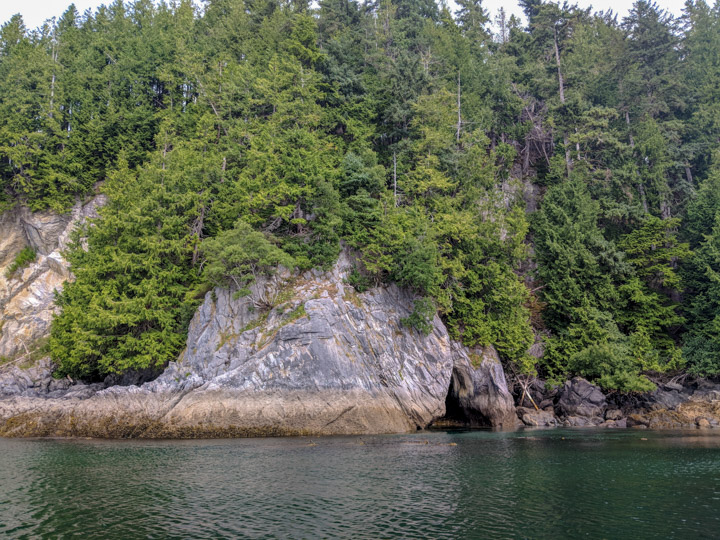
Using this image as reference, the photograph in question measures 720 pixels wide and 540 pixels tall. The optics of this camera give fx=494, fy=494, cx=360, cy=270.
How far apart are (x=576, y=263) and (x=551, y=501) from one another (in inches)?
1340

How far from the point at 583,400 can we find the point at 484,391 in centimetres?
840

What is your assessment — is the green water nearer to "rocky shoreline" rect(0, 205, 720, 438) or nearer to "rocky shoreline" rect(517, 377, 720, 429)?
"rocky shoreline" rect(0, 205, 720, 438)

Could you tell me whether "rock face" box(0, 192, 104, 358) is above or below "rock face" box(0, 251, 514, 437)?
above

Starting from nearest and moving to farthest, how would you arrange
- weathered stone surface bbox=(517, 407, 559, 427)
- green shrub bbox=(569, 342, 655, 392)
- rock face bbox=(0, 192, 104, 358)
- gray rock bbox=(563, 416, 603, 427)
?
gray rock bbox=(563, 416, 603, 427) < green shrub bbox=(569, 342, 655, 392) < weathered stone surface bbox=(517, 407, 559, 427) < rock face bbox=(0, 192, 104, 358)

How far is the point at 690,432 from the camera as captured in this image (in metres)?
33.9

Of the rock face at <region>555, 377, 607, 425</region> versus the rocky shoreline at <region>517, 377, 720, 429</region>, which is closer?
the rocky shoreline at <region>517, 377, 720, 429</region>

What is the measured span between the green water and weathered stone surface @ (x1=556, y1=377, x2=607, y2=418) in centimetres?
1376

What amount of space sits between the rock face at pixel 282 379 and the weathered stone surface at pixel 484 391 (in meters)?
0.46

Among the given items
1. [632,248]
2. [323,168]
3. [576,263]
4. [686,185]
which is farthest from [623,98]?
[323,168]

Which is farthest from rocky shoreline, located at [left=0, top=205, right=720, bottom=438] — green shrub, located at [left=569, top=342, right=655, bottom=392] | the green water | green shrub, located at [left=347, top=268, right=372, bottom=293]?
the green water

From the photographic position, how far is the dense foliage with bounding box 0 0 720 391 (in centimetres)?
3919

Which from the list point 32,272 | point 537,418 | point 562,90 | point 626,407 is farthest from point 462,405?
point 32,272

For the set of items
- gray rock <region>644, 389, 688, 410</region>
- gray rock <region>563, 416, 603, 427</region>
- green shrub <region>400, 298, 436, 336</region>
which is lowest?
gray rock <region>563, 416, 603, 427</region>

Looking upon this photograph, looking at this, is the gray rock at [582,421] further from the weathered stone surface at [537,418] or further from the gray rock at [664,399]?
the gray rock at [664,399]
